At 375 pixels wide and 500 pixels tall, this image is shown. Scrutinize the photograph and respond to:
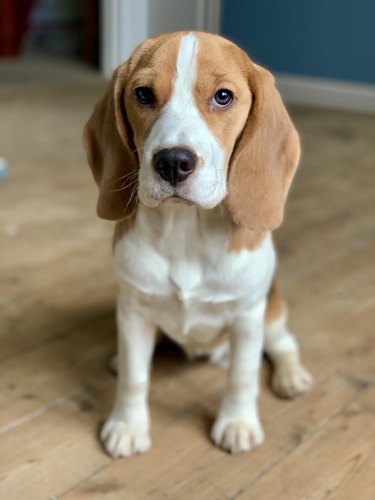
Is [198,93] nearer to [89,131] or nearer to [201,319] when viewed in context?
[89,131]

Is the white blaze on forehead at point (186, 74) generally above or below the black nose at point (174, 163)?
above

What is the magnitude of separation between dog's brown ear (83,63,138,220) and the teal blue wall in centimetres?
314

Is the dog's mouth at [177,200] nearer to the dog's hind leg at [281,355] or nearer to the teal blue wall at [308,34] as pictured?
the dog's hind leg at [281,355]

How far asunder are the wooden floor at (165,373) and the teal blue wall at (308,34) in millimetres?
1568

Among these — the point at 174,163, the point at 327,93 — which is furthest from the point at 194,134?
the point at 327,93

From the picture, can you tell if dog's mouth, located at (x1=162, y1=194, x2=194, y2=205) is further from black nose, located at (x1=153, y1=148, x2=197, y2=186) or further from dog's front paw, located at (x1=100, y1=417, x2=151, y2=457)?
dog's front paw, located at (x1=100, y1=417, x2=151, y2=457)

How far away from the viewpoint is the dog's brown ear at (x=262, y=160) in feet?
3.70

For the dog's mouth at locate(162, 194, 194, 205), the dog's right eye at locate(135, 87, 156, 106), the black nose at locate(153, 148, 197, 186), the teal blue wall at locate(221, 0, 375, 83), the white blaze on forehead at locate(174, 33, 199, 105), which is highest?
the white blaze on forehead at locate(174, 33, 199, 105)

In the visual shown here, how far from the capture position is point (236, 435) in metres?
1.33

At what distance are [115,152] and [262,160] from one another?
251 mm

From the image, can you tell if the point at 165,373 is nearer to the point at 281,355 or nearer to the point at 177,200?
the point at 281,355

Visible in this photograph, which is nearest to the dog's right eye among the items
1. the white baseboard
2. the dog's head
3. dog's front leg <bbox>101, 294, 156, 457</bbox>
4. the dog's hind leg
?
the dog's head

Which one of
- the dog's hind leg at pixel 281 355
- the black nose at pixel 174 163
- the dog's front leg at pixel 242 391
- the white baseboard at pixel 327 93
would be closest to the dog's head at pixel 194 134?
the black nose at pixel 174 163

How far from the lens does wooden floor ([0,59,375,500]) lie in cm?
126
